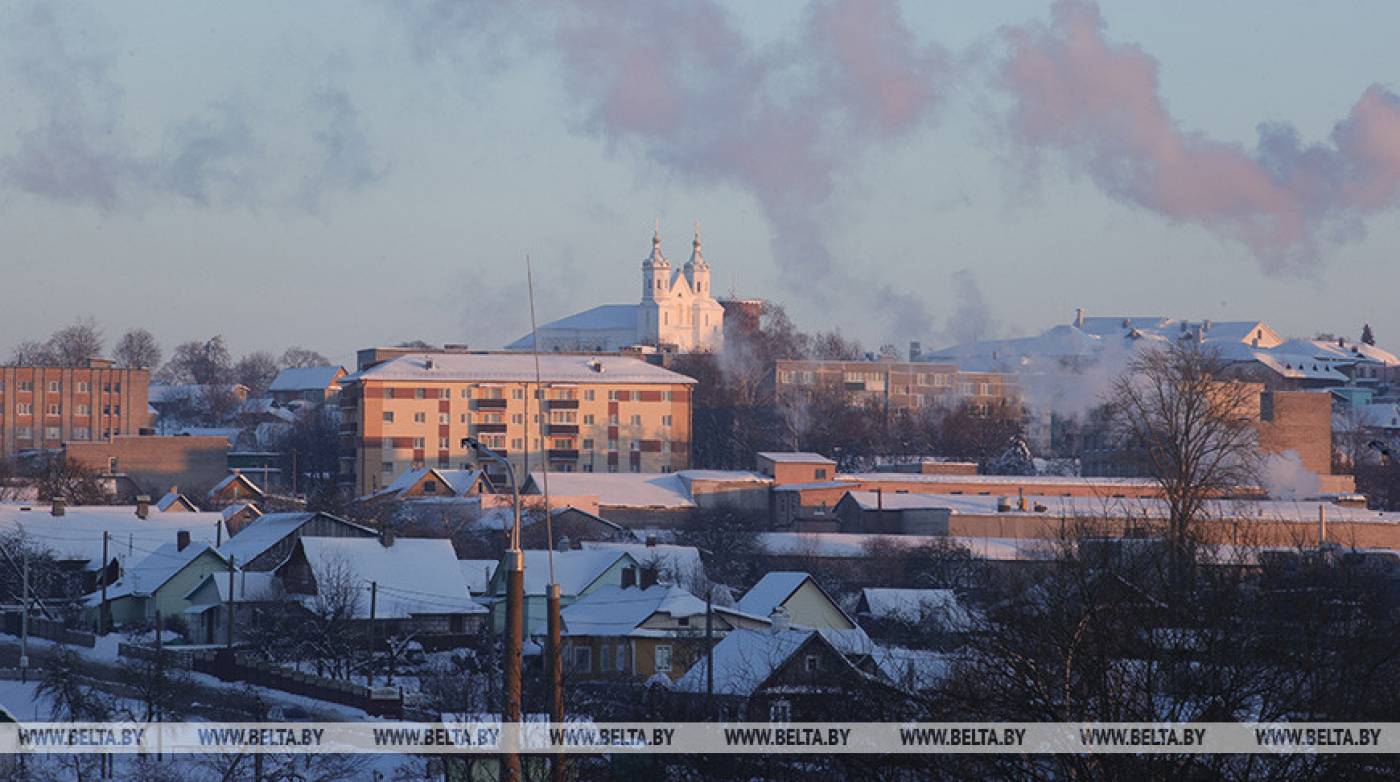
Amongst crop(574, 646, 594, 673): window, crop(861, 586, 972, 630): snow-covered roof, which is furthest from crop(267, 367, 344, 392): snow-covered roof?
crop(574, 646, 594, 673): window

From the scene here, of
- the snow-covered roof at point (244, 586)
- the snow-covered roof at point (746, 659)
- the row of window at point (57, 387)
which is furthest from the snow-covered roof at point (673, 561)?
the row of window at point (57, 387)

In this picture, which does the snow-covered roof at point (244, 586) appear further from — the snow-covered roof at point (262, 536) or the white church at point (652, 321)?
the white church at point (652, 321)

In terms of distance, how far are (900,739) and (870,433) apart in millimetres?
66250

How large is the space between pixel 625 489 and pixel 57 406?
116ft

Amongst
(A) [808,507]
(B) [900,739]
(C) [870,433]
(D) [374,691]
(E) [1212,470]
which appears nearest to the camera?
(B) [900,739]

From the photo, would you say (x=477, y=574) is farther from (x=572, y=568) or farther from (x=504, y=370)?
(x=504, y=370)

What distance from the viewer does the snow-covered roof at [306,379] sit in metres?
106

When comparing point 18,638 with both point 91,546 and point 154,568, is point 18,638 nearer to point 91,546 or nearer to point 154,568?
point 154,568

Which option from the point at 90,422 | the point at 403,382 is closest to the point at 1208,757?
the point at 403,382

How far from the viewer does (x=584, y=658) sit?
105 feet

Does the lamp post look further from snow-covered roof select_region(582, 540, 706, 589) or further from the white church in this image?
the white church

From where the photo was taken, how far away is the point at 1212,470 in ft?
110

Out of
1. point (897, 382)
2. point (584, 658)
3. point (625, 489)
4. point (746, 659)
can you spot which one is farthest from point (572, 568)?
point (897, 382)

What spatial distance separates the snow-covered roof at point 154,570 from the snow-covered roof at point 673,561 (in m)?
9.75
